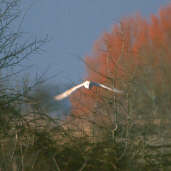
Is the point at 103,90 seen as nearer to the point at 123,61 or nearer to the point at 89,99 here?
the point at 89,99

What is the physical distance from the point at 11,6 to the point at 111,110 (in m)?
2.01

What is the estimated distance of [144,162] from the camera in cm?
311

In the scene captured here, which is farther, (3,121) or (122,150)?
(3,121)

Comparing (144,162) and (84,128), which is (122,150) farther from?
(84,128)

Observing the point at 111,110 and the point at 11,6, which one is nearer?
the point at 111,110

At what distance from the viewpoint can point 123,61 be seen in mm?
3178

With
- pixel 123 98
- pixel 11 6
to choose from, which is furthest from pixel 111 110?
pixel 11 6

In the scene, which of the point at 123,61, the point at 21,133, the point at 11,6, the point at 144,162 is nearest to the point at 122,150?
the point at 144,162

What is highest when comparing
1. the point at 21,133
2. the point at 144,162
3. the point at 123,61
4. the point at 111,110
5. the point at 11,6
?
the point at 11,6

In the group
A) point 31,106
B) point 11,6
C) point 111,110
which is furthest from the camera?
point 11,6

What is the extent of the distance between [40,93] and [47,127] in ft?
1.46

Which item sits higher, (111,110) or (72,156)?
(111,110)

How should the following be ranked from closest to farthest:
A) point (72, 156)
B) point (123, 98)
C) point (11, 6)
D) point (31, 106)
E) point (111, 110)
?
point (123, 98), point (111, 110), point (72, 156), point (31, 106), point (11, 6)

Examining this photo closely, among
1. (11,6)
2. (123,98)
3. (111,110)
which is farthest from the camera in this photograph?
(11,6)
